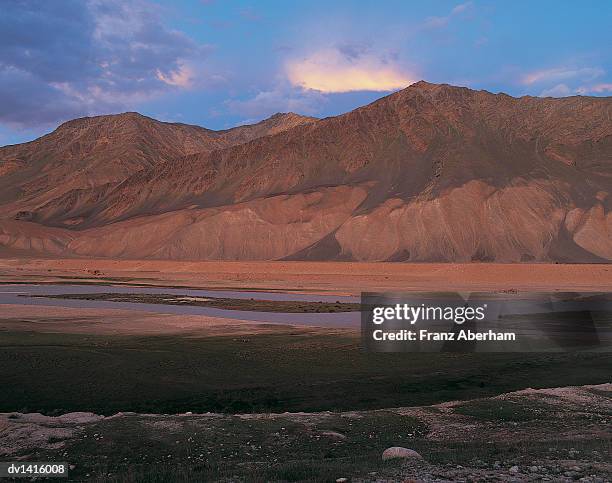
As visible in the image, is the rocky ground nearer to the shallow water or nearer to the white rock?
the white rock

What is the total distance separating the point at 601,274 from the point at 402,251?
128ft

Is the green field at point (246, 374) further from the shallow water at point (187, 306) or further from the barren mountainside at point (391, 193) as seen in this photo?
the barren mountainside at point (391, 193)

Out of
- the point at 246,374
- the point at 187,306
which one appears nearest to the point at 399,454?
the point at 246,374

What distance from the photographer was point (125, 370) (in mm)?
20984

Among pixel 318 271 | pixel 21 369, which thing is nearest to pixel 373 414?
pixel 21 369

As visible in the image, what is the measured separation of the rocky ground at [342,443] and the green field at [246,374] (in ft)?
7.31

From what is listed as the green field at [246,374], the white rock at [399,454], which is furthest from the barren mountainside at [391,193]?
the white rock at [399,454]

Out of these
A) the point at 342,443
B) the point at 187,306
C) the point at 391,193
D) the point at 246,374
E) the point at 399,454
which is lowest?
the point at 342,443

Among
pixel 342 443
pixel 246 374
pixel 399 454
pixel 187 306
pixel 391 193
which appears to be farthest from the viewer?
pixel 391 193

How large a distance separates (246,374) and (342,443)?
8404mm

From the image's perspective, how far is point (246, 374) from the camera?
2092 cm

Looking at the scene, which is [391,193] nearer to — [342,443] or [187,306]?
[187,306]

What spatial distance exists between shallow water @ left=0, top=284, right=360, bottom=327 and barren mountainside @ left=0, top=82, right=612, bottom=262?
55.2m

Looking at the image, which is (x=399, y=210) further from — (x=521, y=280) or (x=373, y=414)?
(x=373, y=414)
